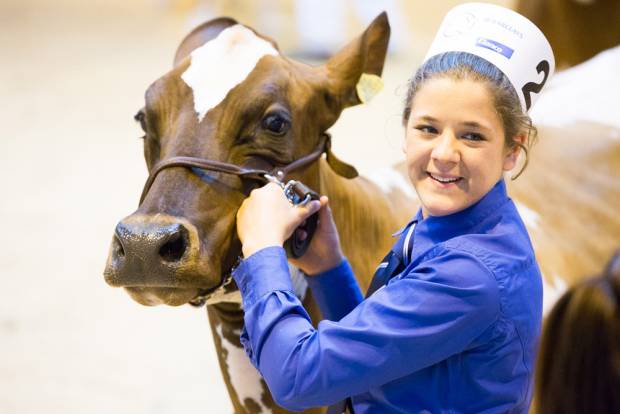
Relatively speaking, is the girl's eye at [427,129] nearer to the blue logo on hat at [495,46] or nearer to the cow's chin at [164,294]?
the blue logo on hat at [495,46]

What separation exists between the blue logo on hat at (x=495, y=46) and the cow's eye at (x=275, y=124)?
468mm

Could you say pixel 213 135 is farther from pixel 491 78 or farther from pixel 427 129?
pixel 491 78

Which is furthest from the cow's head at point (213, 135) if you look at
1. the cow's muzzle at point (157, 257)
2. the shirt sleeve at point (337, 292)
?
the shirt sleeve at point (337, 292)

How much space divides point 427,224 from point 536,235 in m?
1.17

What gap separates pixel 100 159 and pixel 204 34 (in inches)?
134

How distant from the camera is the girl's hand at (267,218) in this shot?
62.1 inches

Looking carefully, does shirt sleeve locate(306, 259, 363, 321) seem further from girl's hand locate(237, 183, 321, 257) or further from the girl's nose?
the girl's nose

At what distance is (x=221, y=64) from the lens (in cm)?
188

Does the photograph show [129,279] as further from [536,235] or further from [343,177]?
[536,235]

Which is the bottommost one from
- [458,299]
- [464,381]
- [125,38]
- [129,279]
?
[464,381]

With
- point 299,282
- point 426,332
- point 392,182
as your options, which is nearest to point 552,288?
point 392,182

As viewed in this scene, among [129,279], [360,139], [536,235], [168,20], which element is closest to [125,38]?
[168,20]

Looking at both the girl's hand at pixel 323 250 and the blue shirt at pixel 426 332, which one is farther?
the girl's hand at pixel 323 250

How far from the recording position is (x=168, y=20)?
829 cm
